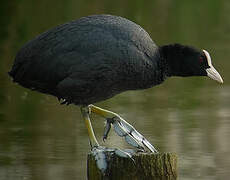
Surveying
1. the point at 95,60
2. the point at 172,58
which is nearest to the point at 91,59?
the point at 95,60

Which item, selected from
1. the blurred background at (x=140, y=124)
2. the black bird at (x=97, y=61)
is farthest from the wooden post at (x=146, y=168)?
the blurred background at (x=140, y=124)

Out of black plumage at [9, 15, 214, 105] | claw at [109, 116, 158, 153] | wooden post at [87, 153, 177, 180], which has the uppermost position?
black plumage at [9, 15, 214, 105]

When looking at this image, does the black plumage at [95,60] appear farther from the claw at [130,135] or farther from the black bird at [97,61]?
the claw at [130,135]

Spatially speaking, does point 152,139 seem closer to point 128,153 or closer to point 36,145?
point 36,145

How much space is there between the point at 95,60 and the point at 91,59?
36 mm

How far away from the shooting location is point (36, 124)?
32.8 ft

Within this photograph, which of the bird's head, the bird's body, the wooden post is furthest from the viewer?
the bird's head

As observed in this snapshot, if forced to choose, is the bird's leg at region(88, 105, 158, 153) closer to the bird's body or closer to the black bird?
the black bird

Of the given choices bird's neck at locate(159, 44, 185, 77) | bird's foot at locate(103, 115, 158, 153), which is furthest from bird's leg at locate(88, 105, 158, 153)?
bird's neck at locate(159, 44, 185, 77)

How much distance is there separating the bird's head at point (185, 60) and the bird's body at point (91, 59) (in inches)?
5.0

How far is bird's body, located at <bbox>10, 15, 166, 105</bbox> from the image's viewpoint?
6.03 m

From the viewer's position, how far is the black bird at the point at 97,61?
603 centimetres

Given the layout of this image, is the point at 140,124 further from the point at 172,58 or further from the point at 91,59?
the point at 91,59

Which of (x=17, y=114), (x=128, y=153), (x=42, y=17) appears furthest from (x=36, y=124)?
(x=42, y=17)
